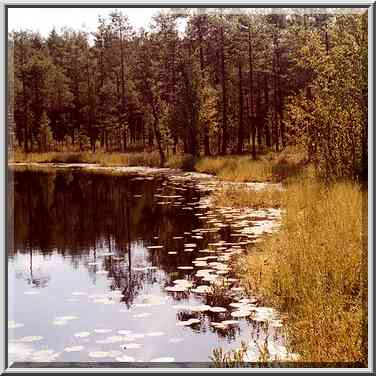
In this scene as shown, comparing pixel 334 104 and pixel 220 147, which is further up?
pixel 334 104

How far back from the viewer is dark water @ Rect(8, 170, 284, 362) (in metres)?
4.36

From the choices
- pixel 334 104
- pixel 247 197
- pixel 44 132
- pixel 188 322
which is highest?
pixel 334 104

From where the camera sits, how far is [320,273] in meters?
4.85

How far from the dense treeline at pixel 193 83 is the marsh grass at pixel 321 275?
553 millimetres

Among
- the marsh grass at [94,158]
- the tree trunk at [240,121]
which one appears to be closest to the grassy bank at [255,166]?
the tree trunk at [240,121]

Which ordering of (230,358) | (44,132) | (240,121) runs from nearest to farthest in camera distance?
(230,358), (44,132), (240,121)

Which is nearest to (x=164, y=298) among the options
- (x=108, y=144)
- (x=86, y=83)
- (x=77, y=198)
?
(x=86, y=83)

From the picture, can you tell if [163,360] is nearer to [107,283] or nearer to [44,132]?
[107,283]

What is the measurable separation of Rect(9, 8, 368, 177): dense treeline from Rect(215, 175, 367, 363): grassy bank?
1.81 ft

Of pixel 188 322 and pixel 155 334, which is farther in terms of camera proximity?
pixel 188 322

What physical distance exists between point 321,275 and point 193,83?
5.34 m

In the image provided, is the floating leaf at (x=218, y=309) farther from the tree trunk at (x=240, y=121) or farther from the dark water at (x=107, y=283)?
the tree trunk at (x=240, y=121)

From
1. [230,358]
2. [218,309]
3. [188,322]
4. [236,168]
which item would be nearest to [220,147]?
[236,168]

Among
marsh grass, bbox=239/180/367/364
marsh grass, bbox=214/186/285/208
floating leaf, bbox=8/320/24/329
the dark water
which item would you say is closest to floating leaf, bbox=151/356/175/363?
the dark water
